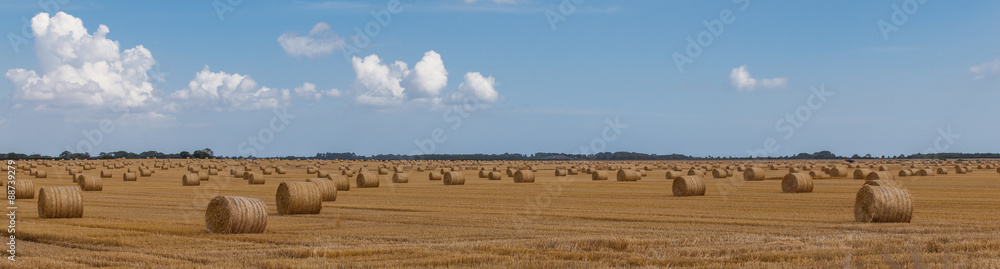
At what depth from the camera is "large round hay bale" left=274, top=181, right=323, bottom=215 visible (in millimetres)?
23594

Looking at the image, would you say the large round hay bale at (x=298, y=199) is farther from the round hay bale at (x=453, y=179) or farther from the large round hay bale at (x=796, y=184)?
the round hay bale at (x=453, y=179)

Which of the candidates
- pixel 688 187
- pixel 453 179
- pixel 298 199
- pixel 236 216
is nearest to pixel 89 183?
pixel 453 179

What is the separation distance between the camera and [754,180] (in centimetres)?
4875

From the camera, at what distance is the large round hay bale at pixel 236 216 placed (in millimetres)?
17781

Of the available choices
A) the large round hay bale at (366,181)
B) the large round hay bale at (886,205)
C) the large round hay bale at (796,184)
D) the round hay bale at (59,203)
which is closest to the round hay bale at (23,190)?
the round hay bale at (59,203)

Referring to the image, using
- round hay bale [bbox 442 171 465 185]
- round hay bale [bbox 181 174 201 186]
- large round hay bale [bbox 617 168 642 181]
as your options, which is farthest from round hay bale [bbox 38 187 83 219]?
large round hay bale [bbox 617 168 642 181]

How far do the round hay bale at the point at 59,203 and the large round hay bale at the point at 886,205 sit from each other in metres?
18.1

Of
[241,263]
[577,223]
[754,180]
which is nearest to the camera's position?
[241,263]

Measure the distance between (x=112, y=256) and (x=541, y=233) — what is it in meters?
7.49

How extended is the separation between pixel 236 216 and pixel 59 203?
718 centimetres

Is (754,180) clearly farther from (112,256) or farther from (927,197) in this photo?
(112,256)

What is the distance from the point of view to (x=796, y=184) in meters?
34.2

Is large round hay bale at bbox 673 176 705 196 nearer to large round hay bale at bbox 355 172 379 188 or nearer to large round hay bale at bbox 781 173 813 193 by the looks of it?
large round hay bale at bbox 781 173 813 193

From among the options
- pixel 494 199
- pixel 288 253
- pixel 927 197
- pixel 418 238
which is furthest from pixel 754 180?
pixel 288 253
